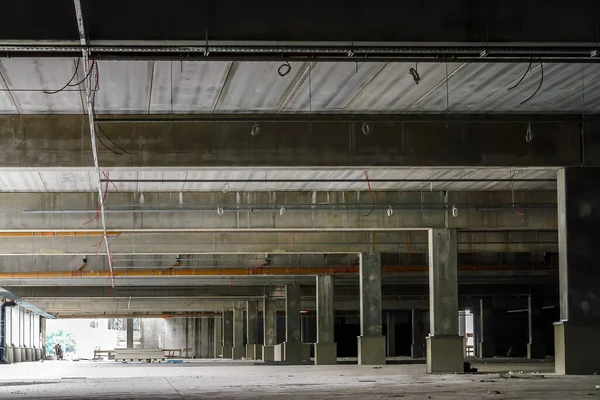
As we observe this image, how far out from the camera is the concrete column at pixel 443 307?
26875mm

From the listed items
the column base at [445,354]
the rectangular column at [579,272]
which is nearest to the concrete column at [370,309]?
the column base at [445,354]

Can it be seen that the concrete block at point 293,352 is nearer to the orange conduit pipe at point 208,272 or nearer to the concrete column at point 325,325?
the concrete column at point 325,325

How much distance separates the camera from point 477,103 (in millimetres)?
19609

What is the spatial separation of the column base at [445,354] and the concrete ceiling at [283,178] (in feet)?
14.7

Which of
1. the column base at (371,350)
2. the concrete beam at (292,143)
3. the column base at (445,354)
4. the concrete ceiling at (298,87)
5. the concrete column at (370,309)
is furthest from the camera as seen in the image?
Result: the column base at (371,350)

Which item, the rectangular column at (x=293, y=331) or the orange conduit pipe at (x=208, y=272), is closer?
the orange conduit pipe at (x=208, y=272)

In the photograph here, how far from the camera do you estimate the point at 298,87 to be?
1795 centimetres

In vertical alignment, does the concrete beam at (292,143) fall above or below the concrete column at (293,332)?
above

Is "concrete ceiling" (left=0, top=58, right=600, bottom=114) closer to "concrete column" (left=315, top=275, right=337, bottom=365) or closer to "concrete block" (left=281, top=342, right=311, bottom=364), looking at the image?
"concrete column" (left=315, top=275, right=337, bottom=365)

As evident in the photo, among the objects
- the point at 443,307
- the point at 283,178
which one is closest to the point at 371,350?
the point at 443,307

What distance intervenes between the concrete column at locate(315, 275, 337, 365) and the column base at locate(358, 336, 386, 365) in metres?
6.31

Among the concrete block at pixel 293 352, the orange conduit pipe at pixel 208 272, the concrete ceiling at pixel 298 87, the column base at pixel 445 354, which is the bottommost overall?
the concrete block at pixel 293 352

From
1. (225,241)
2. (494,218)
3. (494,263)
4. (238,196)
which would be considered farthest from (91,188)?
(494,263)

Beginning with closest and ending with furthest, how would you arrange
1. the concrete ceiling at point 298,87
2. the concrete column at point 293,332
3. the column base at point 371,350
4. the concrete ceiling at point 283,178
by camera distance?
the concrete ceiling at point 298,87 → the concrete ceiling at point 283,178 → the column base at point 371,350 → the concrete column at point 293,332
